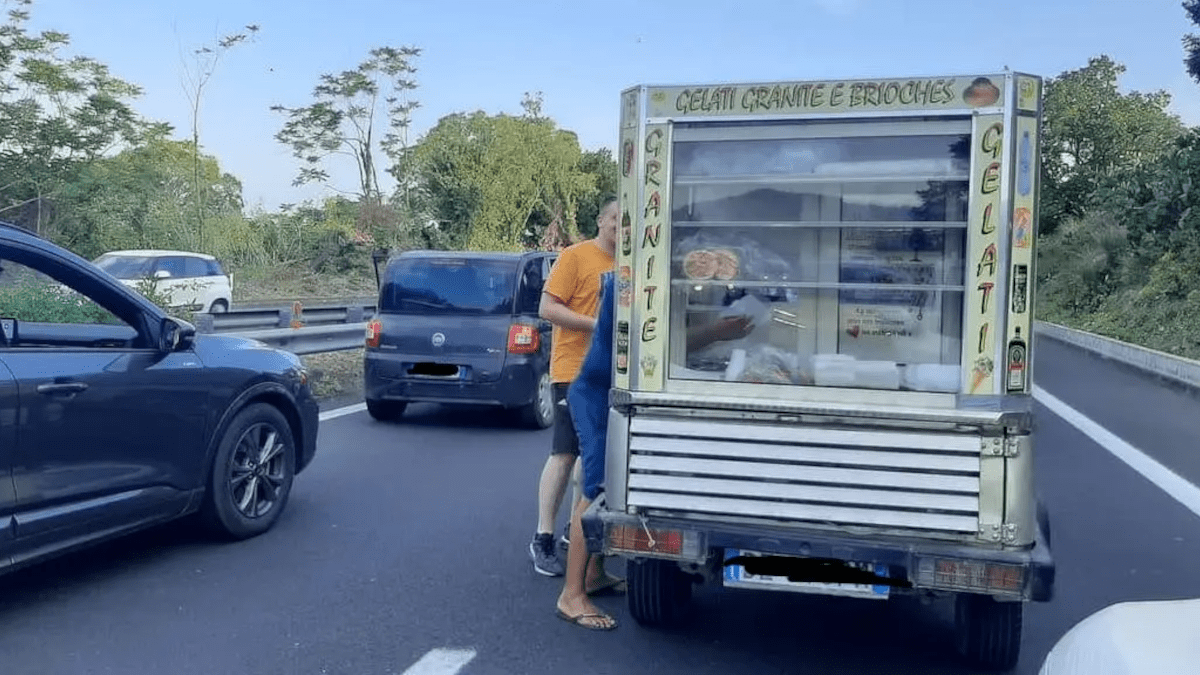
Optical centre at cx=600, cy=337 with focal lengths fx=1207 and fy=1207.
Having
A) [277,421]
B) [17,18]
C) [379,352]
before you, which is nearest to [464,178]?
[17,18]

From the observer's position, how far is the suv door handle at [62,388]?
5070 mm

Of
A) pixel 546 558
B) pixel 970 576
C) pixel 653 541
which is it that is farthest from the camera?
pixel 546 558

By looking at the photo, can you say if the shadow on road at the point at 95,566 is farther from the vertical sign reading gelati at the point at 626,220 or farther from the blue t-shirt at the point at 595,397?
the vertical sign reading gelati at the point at 626,220

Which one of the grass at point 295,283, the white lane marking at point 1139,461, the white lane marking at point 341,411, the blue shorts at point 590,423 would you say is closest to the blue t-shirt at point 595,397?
the blue shorts at point 590,423

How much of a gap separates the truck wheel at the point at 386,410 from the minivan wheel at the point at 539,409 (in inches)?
45.5

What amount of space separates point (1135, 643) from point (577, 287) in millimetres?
3508

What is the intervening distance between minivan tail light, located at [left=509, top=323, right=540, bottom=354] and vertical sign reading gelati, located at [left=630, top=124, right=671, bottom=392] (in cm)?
575

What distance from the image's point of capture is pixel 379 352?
10.6 meters

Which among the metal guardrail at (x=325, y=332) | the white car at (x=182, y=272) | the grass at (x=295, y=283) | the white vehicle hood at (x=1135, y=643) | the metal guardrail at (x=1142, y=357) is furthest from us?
the grass at (x=295, y=283)

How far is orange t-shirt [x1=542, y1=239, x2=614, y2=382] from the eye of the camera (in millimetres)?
5715

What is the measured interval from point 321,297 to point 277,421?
30.8m

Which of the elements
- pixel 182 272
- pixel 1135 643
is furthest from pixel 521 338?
pixel 182 272

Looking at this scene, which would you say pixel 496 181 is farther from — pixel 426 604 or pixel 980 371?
pixel 980 371

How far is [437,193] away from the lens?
42.0 metres
